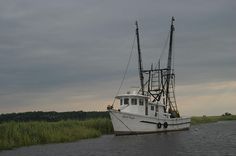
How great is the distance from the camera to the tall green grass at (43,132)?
173 ft

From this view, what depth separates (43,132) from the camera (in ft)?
189

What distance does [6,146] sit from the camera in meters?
51.0

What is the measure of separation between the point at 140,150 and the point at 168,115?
30457 mm

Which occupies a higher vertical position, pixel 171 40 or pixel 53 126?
pixel 171 40

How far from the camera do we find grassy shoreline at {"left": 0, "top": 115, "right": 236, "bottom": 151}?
174 feet

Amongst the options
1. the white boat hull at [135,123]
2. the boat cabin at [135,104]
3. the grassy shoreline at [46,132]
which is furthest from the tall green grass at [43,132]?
the boat cabin at [135,104]

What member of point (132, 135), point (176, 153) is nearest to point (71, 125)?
point (132, 135)

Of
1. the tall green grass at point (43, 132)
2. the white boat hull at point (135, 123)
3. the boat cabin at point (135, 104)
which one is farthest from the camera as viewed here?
the boat cabin at point (135, 104)

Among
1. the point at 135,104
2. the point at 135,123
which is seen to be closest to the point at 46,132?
the point at 135,123

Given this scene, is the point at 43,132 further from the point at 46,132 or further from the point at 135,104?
the point at 135,104

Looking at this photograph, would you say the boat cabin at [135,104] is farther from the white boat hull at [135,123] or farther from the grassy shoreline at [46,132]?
the grassy shoreline at [46,132]

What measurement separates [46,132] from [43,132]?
43 centimetres

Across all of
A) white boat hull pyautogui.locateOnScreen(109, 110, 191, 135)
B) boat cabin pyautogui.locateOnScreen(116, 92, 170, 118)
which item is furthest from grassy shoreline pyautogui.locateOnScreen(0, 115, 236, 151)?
boat cabin pyautogui.locateOnScreen(116, 92, 170, 118)

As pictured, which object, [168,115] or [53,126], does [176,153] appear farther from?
[168,115]
